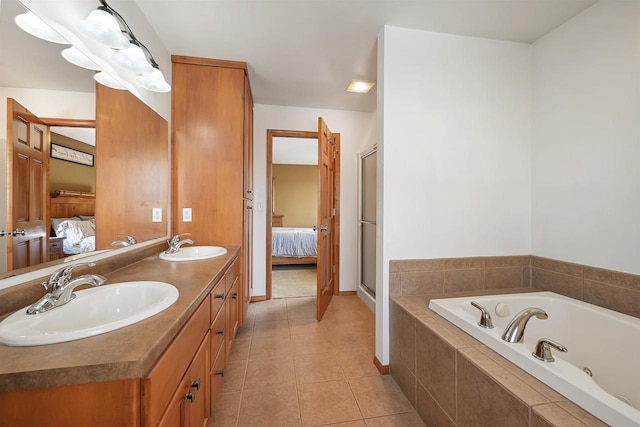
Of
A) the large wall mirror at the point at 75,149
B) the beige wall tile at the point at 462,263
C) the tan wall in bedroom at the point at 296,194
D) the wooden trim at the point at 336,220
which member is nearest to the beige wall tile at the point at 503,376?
the beige wall tile at the point at 462,263

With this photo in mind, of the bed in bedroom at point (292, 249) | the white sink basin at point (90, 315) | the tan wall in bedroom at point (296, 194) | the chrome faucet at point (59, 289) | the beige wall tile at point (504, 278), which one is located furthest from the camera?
the tan wall in bedroom at point (296, 194)

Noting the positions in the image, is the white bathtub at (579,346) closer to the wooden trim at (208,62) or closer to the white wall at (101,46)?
the white wall at (101,46)

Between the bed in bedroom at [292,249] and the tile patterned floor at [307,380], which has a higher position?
the bed in bedroom at [292,249]

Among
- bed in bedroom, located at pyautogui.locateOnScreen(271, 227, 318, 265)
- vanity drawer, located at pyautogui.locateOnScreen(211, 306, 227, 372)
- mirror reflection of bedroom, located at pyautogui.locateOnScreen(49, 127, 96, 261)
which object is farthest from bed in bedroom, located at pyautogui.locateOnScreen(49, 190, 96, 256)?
bed in bedroom, located at pyautogui.locateOnScreen(271, 227, 318, 265)

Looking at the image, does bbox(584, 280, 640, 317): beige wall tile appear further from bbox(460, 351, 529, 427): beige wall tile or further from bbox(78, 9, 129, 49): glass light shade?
bbox(78, 9, 129, 49): glass light shade

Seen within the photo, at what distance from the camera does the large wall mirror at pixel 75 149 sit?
0.80 meters

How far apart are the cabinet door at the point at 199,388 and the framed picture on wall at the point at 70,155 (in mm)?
941

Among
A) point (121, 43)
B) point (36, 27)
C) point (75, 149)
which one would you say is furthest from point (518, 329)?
point (121, 43)

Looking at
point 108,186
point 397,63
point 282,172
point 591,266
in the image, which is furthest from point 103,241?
point 282,172

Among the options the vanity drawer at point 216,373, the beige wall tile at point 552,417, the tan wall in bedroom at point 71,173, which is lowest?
the vanity drawer at point 216,373

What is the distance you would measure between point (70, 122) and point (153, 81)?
780mm

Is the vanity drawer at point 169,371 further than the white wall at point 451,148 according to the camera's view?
No

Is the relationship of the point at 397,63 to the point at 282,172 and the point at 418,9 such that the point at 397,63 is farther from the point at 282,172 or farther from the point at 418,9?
the point at 282,172

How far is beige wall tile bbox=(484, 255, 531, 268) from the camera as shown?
1853 mm
